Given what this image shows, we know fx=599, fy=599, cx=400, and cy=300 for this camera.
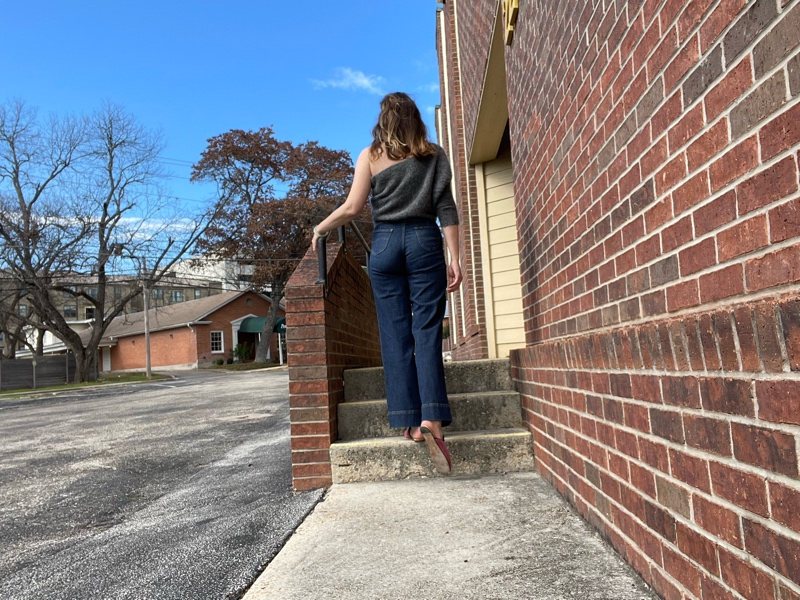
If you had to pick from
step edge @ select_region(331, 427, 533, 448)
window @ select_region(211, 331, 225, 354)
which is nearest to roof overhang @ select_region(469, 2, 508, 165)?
step edge @ select_region(331, 427, 533, 448)

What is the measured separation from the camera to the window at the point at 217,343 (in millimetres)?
41344

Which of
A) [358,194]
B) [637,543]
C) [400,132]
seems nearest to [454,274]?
[358,194]

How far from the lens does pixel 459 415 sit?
3.46 metres

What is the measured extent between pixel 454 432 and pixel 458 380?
1.33 feet

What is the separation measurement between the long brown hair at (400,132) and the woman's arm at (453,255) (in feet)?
1.32

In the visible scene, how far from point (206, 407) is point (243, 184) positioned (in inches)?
1150

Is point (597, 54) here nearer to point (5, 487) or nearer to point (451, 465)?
point (451, 465)

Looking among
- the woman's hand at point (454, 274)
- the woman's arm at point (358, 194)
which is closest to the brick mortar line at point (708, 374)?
the woman's hand at point (454, 274)

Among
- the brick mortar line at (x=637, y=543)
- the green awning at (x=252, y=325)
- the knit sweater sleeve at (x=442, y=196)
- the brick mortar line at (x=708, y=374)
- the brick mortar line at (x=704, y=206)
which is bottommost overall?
the brick mortar line at (x=637, y=543)

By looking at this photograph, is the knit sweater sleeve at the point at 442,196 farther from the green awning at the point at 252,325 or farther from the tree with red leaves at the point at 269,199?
the green awning at the point at 252,325

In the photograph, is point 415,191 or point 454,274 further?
point 454,274

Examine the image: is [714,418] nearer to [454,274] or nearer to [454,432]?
[454,274]

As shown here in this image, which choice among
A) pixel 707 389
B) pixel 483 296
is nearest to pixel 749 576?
pixel 707 389

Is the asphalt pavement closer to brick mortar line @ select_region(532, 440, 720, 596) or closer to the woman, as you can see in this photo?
the woman
